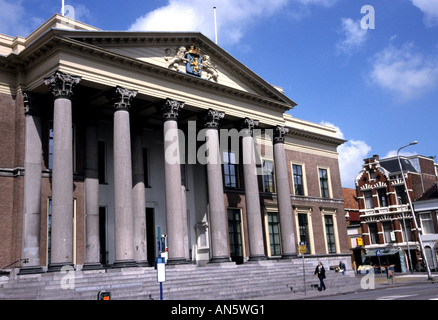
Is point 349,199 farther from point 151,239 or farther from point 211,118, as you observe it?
point 211,118

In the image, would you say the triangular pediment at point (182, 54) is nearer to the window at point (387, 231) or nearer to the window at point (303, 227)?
the window at point (303, 227)

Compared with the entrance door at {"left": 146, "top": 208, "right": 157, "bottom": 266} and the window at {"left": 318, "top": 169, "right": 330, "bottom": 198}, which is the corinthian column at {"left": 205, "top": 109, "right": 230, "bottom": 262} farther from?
the window at {"left": 318, "top": 169, "right": 330, "bottom": 198}

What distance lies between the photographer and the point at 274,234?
39062 mm

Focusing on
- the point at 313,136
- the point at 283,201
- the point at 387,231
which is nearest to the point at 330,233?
the point at 313,136

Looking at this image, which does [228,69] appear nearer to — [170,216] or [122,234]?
[170,216]

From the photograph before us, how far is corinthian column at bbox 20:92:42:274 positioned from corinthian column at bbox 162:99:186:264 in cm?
689

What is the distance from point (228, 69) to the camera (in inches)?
1266

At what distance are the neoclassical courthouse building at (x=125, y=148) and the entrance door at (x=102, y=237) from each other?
64 millimetres

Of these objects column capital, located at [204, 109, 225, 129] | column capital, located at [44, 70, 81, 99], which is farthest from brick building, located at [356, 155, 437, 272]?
column capital, located at [44, 70, 81, 99]

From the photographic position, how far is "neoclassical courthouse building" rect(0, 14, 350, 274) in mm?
23531

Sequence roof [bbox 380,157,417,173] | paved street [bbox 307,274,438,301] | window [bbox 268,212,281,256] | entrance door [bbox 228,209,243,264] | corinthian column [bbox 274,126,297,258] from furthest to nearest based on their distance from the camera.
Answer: roof [bbox 380,157,417,173]
window [bbox 268,212,281,256]
entrance door [bbox 228,209,243,264]
corinthian column [bbox 274,126,297,258]
paved street [bbox 307,274,438,301]

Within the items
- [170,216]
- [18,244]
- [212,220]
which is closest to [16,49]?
[18,244]
